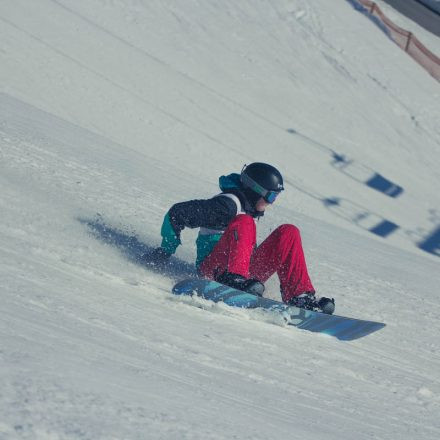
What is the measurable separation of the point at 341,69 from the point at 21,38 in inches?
308

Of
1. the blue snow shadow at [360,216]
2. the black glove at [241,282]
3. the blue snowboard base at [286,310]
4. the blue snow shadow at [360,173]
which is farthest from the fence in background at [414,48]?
the black glove at [241,282]

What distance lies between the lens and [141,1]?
18438 millimetres

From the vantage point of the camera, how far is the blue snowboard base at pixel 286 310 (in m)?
5.19

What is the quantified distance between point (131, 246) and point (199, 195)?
3.52m

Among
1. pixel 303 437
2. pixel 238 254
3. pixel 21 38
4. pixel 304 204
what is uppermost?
pixel 303 437

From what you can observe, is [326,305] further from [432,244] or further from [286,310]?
[432,244]

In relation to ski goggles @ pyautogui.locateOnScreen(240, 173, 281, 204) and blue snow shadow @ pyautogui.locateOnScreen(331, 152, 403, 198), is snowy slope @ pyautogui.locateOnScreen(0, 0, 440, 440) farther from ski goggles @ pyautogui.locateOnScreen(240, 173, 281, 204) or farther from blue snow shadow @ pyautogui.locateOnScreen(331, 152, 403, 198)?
ski goggles @ pyautogui.locateOnScreen(240, 173, 281, 204)

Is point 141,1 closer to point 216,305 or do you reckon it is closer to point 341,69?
point 341,69

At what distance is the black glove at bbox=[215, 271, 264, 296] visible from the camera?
525cm

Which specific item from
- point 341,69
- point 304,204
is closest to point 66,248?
point 304,204

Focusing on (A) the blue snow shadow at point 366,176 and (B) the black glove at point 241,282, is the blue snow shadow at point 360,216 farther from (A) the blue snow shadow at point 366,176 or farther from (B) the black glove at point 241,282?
(B) the black glove at point 241,282

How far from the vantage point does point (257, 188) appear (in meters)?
5.65

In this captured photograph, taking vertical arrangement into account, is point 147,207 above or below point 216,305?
below

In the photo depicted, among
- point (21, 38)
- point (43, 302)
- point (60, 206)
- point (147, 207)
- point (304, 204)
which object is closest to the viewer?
point (43, 302)
